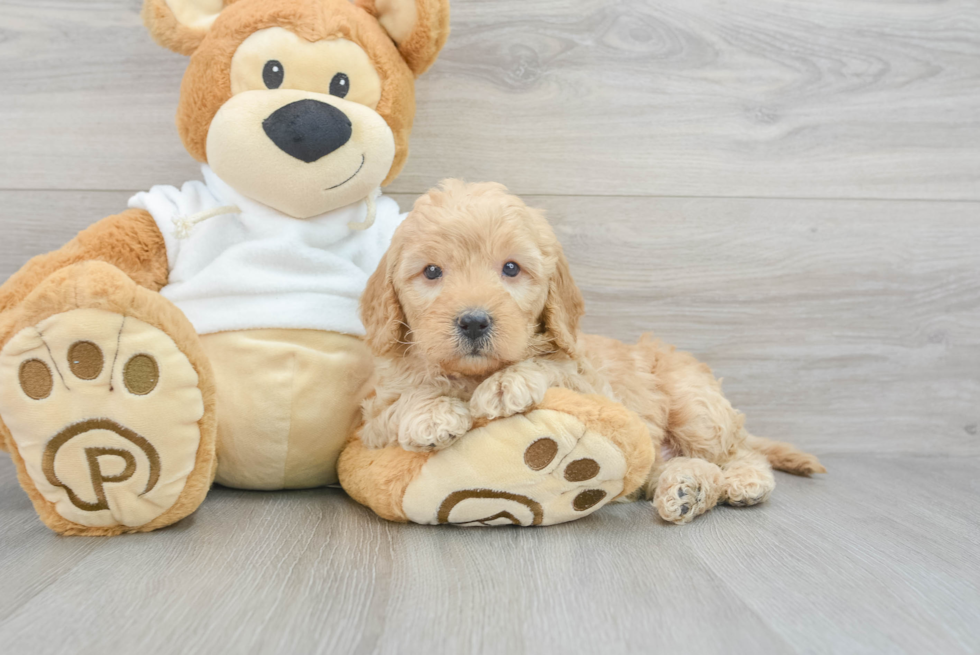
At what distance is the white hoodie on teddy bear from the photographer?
149 cm

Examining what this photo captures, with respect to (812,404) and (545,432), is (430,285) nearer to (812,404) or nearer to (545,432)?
(545,432)

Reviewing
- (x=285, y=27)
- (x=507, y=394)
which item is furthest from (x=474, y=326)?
(x=285, y=27)

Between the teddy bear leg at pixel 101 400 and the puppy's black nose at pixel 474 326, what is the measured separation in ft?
1.60

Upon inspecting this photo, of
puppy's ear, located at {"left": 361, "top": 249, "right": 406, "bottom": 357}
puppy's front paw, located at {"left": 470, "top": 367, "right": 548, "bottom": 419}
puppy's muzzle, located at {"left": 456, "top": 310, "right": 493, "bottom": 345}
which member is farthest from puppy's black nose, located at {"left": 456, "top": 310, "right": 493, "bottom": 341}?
puppy's ear, located at {"left": 361, "top": 249, "right": 406, "bottom": 357}

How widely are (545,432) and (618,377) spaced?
0.41 meters

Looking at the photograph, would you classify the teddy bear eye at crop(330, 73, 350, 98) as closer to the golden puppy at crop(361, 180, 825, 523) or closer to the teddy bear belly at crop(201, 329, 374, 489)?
the golden puppy at crop(361, 180, 825, 523)

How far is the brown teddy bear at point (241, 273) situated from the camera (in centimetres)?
122

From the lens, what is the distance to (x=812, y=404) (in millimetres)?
2146

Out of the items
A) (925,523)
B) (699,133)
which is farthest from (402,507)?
(699,133)

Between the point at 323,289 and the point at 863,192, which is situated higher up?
the point at 863,192

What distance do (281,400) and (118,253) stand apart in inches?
19.2

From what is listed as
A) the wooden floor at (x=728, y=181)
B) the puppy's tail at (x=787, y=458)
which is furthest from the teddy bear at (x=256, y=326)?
the puppy's tail at (x=787, y=458)

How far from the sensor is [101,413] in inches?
47.3

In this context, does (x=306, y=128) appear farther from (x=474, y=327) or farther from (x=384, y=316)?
(x=474, y=327)
